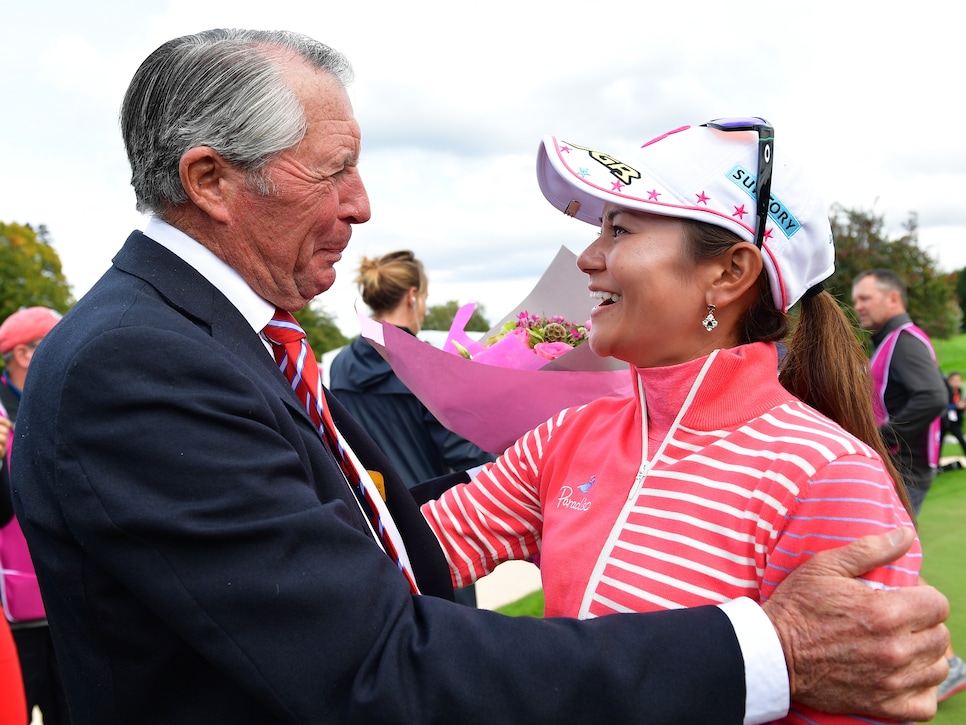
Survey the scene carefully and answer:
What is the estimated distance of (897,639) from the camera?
133cm

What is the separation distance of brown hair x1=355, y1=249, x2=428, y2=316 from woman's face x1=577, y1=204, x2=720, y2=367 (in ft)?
9.80

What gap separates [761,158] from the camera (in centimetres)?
177

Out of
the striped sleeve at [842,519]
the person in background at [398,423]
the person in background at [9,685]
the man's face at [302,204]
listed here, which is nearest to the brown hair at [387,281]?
the person in background at [398,423]

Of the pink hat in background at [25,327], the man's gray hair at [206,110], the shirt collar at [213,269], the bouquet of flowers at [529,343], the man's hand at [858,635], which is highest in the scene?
the man's gray hair at [206,110]

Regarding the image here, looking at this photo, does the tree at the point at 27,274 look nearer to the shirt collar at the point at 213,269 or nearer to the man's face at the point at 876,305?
the man's face at the point at 876,305

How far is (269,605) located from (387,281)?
3.68m

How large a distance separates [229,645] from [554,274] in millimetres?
1930

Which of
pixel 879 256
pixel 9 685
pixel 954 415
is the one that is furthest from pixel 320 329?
pixel 9 685

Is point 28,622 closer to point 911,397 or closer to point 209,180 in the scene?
point 209,180

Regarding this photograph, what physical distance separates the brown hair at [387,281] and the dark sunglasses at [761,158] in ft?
10.5

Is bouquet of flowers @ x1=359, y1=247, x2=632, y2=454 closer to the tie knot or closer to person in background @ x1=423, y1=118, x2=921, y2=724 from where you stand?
person in background @ x1=423, y1=118, x2=921, y2=724

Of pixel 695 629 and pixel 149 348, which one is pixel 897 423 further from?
pixel 149 348

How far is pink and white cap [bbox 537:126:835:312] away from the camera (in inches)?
69.9

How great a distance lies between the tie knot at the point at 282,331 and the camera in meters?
1.79
